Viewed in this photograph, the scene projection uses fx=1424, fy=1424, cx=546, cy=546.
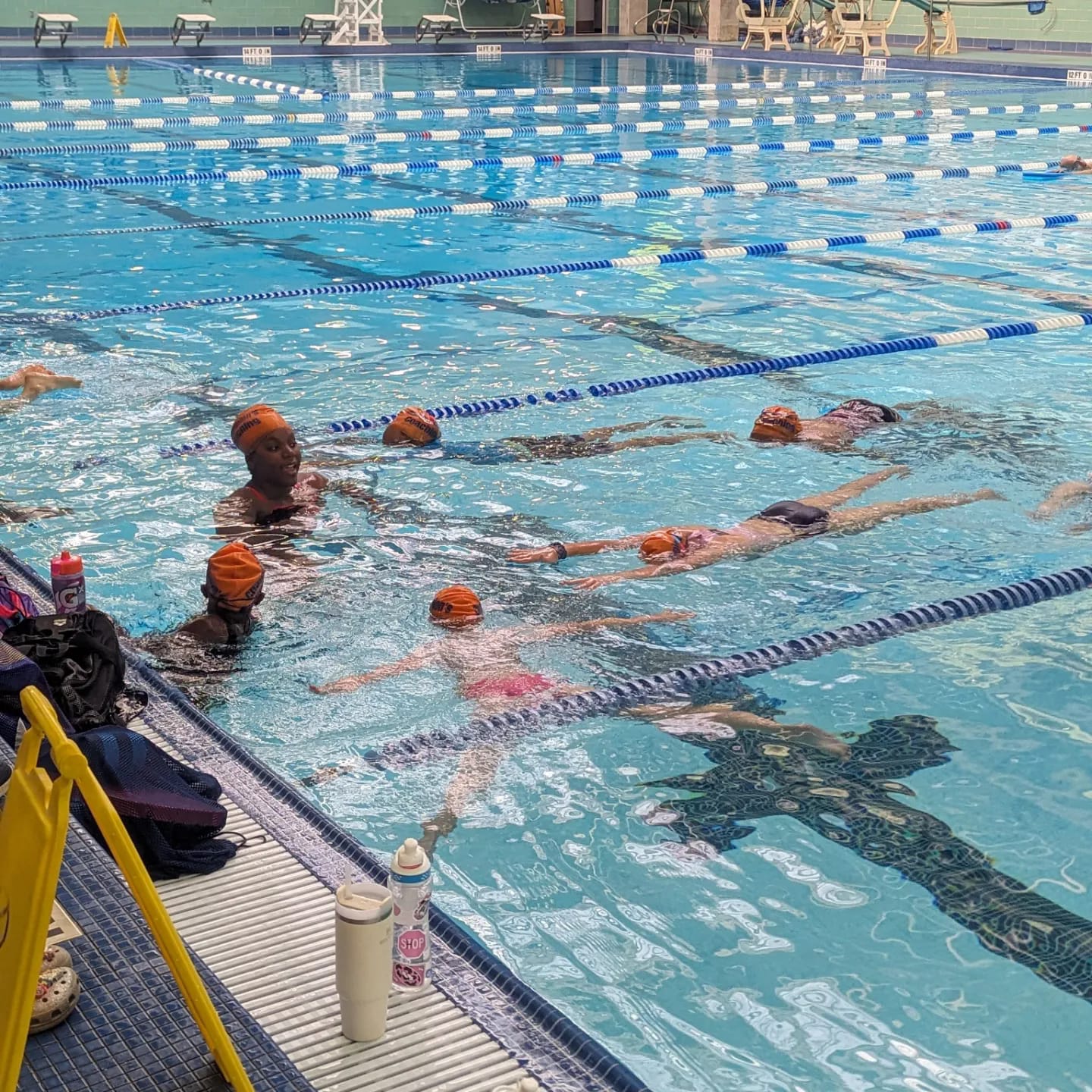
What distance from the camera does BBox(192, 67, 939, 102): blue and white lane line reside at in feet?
60.4

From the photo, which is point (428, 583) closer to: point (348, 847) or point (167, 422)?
point (348, 847)

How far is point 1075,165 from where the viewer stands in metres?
12.8

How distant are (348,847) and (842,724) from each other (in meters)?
1.38

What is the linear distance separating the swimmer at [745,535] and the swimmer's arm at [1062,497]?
0.56 ft

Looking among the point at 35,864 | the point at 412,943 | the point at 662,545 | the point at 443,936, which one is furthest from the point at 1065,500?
the point at 35,864

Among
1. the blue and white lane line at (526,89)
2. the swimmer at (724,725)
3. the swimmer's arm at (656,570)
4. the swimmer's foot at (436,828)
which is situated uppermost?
the blue and white lane line at (526,89)

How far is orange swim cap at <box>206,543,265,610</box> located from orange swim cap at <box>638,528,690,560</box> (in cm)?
126

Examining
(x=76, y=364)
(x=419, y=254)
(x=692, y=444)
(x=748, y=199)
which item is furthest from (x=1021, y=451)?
(x=748, y=199)

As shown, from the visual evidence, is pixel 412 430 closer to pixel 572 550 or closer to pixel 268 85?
pixel 572 550

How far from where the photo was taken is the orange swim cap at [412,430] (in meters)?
5.71

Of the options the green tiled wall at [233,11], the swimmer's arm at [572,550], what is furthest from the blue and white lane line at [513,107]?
the swimmer's arm at [572,550]

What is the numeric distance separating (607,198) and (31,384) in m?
6.28

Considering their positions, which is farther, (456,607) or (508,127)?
(508,127)

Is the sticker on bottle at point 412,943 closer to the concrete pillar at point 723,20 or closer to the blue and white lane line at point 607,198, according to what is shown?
the blue and white lane line at point 607,198
